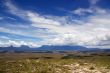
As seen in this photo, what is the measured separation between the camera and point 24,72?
908 inches

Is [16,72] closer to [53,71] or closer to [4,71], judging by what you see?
[4,71]

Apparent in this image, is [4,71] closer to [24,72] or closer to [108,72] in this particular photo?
[24,72]

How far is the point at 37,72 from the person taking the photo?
23.2 meters

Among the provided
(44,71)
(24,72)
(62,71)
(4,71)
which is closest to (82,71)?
(62,71)

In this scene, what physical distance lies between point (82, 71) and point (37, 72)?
6947 mm

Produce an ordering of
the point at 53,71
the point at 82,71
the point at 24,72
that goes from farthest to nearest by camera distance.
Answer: the point at 82,71
the point at 53,71
the point at 24,72

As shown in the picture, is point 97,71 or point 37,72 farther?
point 97,71

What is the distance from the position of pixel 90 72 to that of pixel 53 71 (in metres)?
5.37

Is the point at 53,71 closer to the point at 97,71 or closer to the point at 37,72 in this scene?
the point at 37,72

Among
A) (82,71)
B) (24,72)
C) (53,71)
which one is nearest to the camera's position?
(24,72)

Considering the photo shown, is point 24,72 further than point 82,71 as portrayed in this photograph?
No

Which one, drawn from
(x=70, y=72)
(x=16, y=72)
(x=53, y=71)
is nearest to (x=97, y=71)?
(x=70, y=72)

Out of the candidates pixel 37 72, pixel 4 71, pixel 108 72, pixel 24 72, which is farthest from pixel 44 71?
pixel 108 72

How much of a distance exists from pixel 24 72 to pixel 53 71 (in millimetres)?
3962
